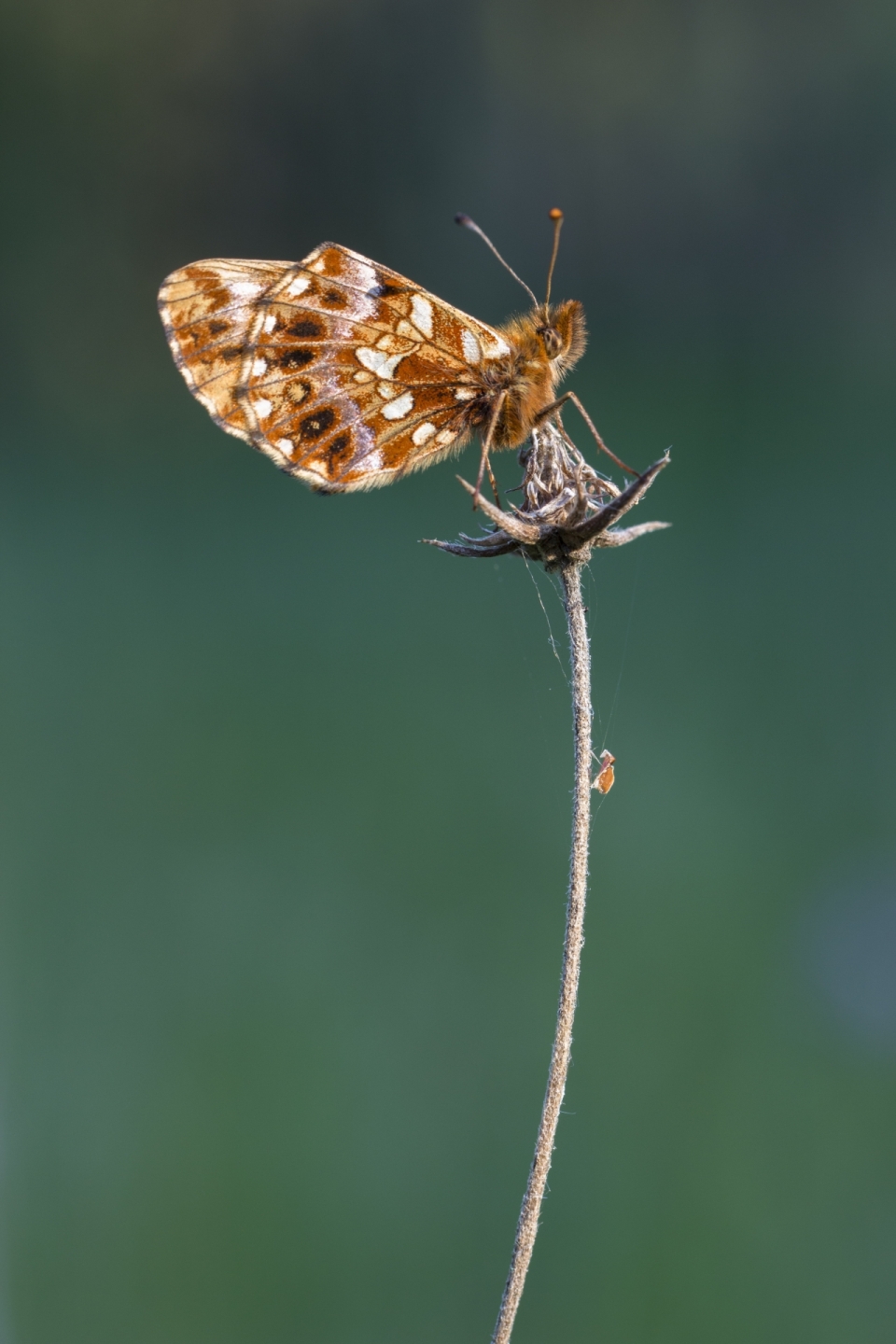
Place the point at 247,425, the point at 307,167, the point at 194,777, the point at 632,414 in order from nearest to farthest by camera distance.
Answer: the point at 247,425 → the point at 194,777 → the point at 632,414 → the point at 307,167

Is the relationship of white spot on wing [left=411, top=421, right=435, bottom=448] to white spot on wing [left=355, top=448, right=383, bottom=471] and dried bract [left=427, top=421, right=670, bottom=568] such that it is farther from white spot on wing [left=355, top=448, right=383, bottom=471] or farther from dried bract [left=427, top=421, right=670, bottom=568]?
dried bract [left=427, top=421, right=670, bottom=568]

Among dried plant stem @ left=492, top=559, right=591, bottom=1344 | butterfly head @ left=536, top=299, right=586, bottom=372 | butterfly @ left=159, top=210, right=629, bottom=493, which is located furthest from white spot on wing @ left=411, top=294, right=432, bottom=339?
dried plant stem @ left=492, top=559, right=591, bottom=1344

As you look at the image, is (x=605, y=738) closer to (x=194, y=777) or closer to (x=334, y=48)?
(x=194, y=777)

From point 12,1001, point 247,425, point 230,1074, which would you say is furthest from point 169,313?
point 12,1001

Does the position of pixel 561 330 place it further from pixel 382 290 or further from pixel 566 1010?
pixel 566 1010

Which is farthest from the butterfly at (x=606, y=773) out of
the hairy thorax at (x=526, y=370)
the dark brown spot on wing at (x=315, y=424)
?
the dark brown spot on wing at (x=315, y=424)

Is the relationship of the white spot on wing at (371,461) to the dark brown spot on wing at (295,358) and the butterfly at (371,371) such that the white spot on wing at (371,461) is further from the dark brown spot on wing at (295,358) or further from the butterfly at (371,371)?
the dark brown spot on wing at (295,358)

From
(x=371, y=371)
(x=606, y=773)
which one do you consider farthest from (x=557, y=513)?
Answer: (x=371, y=371)
